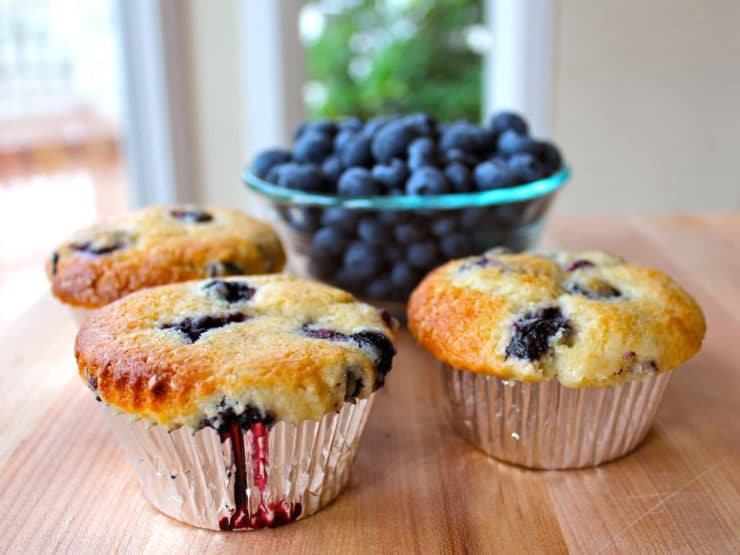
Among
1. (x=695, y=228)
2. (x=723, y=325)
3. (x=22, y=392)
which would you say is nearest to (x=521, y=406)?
(x=723, y=325)

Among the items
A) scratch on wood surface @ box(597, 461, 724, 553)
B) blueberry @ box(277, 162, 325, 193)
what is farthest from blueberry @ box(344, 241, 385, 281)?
scratch on wood surface @ box(597, 461, 724, 553)

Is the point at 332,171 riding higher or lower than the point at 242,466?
higher

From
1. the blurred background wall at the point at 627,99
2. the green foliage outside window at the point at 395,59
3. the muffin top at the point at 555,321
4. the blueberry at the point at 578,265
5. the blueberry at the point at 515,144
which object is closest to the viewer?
the muffin top at the point at 555,321

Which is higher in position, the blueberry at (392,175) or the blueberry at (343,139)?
the blueberry at (343,139)

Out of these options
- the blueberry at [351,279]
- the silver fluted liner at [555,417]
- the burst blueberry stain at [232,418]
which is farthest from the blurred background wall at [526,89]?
the burst blueberry stain at [232,418]

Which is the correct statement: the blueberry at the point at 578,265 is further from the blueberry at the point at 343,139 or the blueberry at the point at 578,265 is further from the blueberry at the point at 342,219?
the blueberry at the point at 343,139

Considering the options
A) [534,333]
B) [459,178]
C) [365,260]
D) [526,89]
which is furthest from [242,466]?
[526,89]

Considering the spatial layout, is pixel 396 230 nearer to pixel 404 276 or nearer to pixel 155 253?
pixel 404 276
